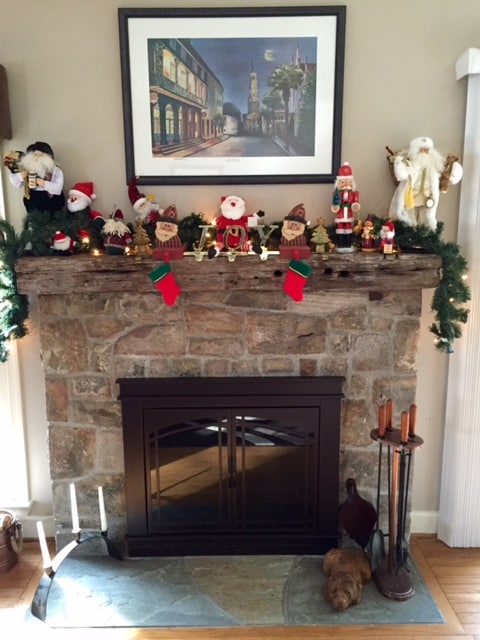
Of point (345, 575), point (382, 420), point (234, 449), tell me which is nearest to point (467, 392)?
point (382, 420)

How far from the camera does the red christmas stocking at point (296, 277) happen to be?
2225 millimetres

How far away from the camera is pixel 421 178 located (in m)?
2.30

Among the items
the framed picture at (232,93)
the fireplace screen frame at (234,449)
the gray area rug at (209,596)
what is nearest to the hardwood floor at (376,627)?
the gray area rug at (209,596)

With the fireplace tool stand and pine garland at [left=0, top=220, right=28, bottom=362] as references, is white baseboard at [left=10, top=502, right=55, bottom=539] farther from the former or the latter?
the fireplace tool stand

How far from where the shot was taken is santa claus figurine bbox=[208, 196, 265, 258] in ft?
7.57

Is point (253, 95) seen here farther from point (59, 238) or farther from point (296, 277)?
point (59, 238)

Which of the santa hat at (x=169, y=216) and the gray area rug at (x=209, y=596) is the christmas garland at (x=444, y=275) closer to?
the santa hat at (x=169, y=216)

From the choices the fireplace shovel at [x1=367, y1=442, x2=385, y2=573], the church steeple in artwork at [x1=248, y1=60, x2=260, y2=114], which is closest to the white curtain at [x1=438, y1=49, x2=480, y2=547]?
the fireplace shovel at [x1=367, y1=442, x2=385, y2=573]

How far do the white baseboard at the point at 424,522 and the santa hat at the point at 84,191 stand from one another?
2056mm

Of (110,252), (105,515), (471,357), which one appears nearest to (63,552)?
(105,515)

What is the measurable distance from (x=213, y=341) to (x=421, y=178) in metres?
1.07

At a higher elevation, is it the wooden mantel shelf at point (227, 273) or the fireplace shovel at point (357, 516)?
the wooden mantel shelf at point (227, 273)

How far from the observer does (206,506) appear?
2.59 m

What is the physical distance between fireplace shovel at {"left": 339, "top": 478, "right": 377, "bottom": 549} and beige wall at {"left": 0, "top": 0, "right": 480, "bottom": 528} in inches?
46.9
